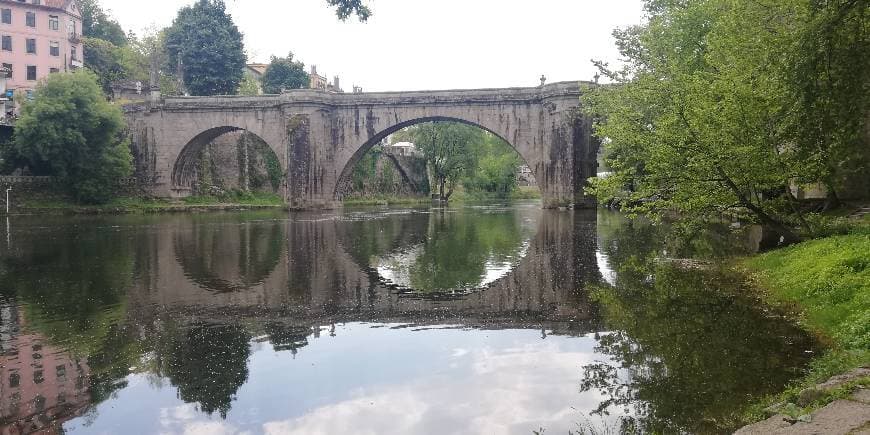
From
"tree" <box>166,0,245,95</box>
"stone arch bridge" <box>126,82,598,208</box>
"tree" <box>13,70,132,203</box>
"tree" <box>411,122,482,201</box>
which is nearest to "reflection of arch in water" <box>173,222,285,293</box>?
"stone arch bridge" <box>126,82,598,208</box>

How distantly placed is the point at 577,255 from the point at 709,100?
6114mm

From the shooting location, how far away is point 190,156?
54.9 meters

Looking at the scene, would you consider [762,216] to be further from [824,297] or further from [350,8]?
[350,8]

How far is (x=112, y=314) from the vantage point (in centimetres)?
1121

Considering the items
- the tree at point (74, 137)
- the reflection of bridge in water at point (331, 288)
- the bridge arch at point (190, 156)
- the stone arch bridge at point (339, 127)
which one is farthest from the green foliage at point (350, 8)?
the bridge arch at point (190, 156)

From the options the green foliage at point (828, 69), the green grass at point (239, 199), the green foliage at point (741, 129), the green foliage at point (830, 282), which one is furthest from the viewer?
the green grass at point (239, 199)

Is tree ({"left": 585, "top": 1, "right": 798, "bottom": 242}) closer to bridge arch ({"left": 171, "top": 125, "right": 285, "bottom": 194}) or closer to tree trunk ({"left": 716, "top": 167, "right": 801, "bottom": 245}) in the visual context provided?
tree trunk ({"left": 716, "top": 167, "right": 801, "bottom": 245})

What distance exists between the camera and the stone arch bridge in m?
45.2

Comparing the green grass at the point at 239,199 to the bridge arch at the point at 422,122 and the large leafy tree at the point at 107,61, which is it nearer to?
the bridge arch at the point at 422,122

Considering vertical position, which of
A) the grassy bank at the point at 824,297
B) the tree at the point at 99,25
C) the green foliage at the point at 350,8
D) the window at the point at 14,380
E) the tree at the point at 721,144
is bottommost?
the window at the point at 14,380

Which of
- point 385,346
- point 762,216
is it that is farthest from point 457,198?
point 385,346

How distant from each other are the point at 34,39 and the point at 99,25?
52.6ft

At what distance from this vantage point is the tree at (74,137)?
42219 millimetres

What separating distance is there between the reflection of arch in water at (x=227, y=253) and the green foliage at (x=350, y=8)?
612 cm
